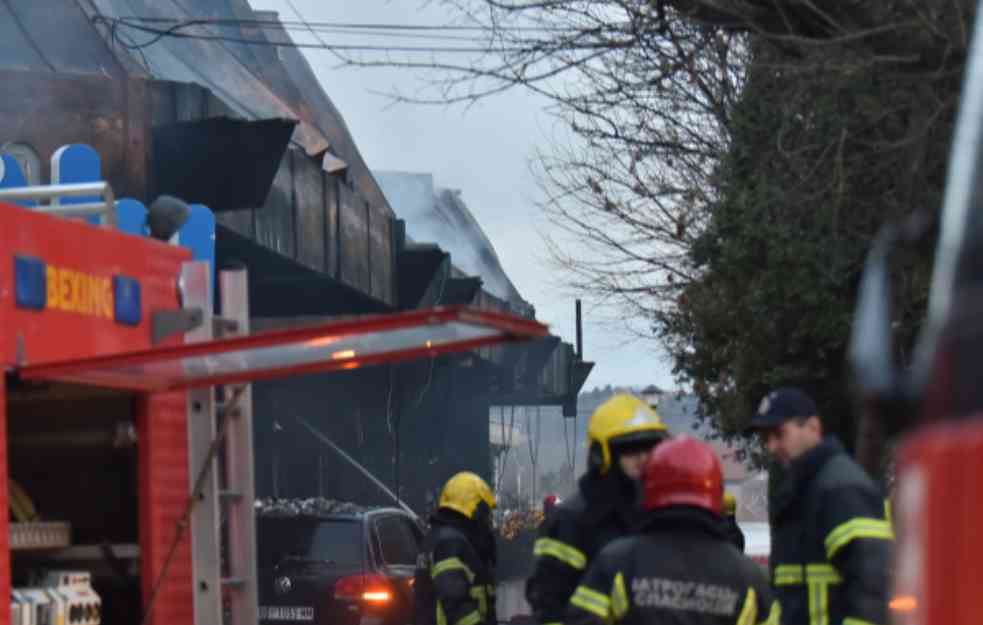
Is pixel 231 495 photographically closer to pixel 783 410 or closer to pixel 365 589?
pixel 783 410

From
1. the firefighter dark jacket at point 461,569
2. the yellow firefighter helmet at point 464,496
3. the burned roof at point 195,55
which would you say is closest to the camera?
the firefighter dark jacket at point 461,569

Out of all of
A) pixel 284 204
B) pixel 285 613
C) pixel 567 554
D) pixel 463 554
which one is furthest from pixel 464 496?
pixel 284 204

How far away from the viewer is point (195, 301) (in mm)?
6156

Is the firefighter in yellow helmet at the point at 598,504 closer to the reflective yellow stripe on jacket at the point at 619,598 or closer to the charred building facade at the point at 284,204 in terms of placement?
the reflective yellow stripe on jacket at the point at 619,598

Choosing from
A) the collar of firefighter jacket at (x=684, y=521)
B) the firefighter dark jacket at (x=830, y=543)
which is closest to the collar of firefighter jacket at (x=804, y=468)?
the firefighter dark jacket at (x=830, y=543)

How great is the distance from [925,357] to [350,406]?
2631cm

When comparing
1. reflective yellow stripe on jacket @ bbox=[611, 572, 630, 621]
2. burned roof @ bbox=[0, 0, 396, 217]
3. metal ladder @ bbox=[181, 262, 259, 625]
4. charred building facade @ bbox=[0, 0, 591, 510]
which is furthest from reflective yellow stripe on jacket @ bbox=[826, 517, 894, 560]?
burned roof @ bbox=[0, 0, 396, 217]

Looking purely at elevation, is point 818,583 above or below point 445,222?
below

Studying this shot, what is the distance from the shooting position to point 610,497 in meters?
6.18

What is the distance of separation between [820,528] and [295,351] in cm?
172

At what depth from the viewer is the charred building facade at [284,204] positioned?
1694 centimetres

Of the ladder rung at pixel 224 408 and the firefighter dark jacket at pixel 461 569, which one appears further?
the firefighter dark jacket at pixel 461 569

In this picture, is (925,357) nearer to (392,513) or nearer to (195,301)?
(195,301)

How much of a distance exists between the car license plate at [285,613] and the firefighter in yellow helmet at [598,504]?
802 centimetres
